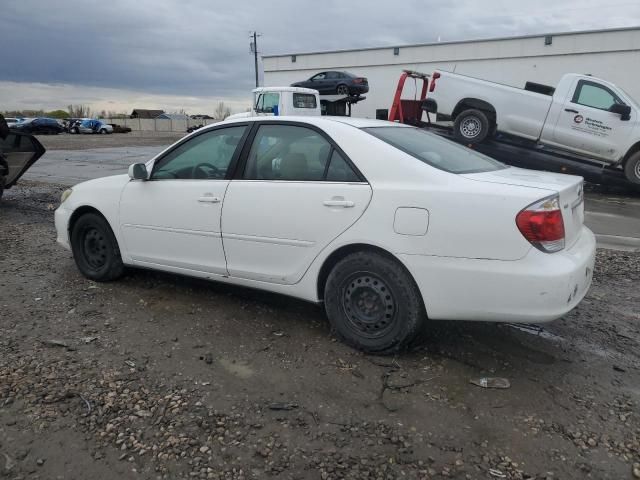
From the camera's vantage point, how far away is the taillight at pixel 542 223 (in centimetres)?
293

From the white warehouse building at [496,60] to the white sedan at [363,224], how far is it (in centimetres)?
1791

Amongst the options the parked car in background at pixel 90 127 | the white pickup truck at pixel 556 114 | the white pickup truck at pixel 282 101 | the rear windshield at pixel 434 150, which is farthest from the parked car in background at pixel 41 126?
the rear windshield at pixel 434 150

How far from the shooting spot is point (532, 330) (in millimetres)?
3953

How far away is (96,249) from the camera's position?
491cm

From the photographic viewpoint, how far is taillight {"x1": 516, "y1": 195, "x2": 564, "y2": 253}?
2.93 m

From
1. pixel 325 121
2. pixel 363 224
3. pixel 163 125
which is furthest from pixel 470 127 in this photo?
pixel 163 125

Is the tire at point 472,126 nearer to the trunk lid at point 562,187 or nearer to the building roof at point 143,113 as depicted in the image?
the trunk lid at point 562,187

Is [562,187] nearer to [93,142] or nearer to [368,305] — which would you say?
[368,305]

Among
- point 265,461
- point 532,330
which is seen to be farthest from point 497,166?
point 265,461

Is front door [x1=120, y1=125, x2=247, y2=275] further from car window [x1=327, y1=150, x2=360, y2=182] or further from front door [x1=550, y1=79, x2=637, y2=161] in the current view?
front door [x1=550, y1=79, x2=637, y2=161]

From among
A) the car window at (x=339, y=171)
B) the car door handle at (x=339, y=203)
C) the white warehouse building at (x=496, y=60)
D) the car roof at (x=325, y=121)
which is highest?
the white warehouse building at (x=496, y=60)

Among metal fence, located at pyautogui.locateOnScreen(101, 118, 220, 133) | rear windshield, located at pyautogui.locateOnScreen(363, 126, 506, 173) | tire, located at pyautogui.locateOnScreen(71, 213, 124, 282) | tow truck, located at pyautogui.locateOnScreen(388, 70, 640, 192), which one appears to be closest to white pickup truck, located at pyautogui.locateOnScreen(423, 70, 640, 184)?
tow truck, located at pyautogui.locateOnScreen(388, 70, 640, 192)

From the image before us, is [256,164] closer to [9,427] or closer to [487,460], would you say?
[9,427]

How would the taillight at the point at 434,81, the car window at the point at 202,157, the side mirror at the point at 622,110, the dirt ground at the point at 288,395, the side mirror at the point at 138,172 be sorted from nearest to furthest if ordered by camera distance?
the dirt ground at the point at 288,395 → the car window at the point at 202,157 → the side mirror at the point at 138,172 → the side mirror at the point at 622,110 → the taillight at the point at 434,81
